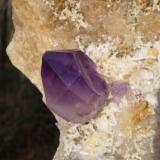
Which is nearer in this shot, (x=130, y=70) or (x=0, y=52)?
(x=130, y=70)

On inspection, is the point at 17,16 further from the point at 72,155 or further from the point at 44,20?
the point at 72,155

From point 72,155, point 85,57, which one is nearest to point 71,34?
point 85,57

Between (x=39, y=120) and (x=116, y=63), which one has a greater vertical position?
(x=116, y=63)
